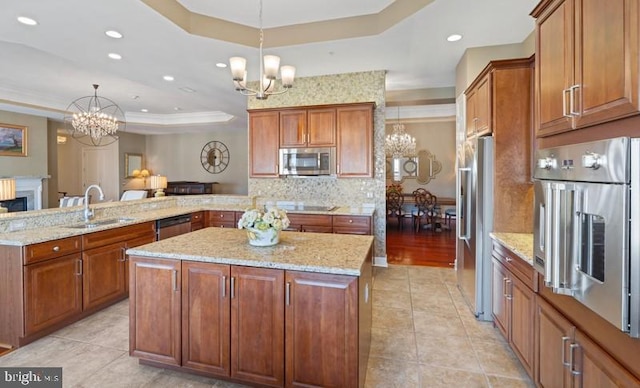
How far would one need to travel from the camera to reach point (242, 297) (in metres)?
2.03

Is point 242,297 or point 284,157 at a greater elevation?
point 284,157

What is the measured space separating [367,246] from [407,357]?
36.9 inches

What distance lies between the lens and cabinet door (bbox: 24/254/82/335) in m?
2.62

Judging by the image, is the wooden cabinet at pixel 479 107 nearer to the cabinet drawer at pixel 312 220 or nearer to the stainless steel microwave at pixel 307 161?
the stainless steel microwave at pixel 307 161

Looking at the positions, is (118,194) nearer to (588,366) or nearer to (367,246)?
(367,246)

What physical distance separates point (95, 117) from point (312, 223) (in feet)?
16.2

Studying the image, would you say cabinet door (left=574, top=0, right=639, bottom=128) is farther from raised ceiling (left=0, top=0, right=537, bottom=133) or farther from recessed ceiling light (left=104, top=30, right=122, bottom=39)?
recessed ceiling light (left=104, top=30, right=122, bottom=39)

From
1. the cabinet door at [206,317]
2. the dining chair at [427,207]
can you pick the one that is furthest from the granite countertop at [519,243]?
the dining chair at [427,207]

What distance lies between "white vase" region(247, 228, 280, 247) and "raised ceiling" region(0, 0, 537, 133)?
7.63ft

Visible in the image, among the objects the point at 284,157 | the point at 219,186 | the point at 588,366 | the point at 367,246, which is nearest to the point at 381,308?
the point at 367,246

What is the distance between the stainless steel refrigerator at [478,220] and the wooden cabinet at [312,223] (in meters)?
1.67

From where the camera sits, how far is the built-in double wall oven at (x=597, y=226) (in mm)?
1121

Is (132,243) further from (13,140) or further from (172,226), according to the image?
(13,140)

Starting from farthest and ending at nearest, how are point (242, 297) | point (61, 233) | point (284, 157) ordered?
point (284, 157), point (61, 233), point (242, 297)
